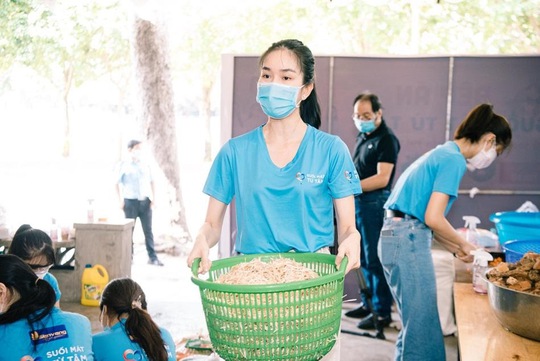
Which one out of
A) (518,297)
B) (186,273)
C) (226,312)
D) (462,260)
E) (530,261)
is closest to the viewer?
(226,312)

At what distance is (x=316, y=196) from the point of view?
2.12 m

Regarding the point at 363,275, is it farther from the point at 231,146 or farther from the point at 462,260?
the point at 231,146

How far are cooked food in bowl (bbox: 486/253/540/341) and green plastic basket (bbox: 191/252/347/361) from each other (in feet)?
3.02

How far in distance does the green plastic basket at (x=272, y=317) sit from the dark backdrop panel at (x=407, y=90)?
15.1 ft

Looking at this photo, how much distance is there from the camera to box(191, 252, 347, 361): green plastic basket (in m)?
1.57

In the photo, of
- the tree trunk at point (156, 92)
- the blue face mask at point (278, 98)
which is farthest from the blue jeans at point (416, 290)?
the tree trunk at point (156, 92)

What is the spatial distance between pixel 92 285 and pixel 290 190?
15.0 feet

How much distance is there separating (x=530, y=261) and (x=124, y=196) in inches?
252

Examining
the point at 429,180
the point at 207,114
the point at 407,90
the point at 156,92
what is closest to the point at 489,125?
the point at 429,180

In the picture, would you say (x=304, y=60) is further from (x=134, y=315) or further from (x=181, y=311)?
(x=181, y=311)

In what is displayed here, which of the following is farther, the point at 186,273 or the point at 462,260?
the point at 186,273

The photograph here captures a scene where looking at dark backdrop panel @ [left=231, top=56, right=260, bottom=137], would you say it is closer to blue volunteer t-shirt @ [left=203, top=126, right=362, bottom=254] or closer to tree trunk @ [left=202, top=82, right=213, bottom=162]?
blue volunteer t-shirt @ [left=203, top=126, right=362, bottom=254]

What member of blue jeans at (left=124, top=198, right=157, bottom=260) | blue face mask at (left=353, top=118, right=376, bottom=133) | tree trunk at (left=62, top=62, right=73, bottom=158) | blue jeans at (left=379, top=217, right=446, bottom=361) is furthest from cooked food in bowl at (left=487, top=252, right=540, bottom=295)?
tree trunk at (left=62, top=62, right=73, bottom=158)

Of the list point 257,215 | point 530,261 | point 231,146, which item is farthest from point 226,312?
point 530,261
